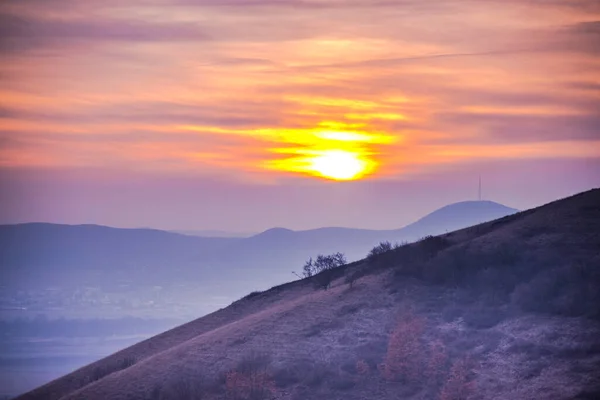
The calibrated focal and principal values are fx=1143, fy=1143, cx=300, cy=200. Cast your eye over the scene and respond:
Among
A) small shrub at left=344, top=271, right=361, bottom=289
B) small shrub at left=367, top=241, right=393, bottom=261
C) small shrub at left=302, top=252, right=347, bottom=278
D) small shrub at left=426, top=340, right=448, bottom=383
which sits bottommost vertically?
small shrub at left=426, top=340, right=448, bottom=383

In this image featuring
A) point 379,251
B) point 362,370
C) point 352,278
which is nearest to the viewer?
point 362,370

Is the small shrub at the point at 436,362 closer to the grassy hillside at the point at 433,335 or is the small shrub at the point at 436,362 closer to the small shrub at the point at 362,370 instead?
the grassy hillside at the point at 433,335

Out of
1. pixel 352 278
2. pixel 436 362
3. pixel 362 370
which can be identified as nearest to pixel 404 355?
pixel 436 362

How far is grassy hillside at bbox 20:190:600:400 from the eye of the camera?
48.9m

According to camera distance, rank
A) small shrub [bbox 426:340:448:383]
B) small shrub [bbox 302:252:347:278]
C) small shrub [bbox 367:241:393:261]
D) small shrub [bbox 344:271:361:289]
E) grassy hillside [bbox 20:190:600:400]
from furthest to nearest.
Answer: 1. small shrub [bbox 302:252:347:278]
2. small shrub [bbox 367:241:393:261]
3. small shrub [bbox 344:271:361:289]
4. small shrub [bbox 426:340:448:383]
5. grassy hillside [bbox 20:190:600:400]

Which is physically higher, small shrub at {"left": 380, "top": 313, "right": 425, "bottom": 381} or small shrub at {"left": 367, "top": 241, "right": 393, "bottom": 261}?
small shrub at {"left": 367, "top": 241, "right": 393, "bottom": 261}

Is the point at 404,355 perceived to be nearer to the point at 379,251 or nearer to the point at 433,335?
the point at 433,335

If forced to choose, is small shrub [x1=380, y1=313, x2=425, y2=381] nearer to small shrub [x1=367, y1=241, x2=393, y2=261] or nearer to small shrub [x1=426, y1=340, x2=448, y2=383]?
small shrub [x1=426, y1=340, x2=448, y2=383]

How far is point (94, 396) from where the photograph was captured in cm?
5612

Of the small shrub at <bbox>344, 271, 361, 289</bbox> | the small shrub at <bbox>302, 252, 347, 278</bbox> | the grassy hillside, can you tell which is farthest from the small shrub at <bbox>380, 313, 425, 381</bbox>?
the small shrub at <bbox>302, 252, 347, 278</bbox>

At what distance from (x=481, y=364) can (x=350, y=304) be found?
34.4 ft

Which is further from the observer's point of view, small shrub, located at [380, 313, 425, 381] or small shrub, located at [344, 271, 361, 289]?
small shrub, located at [344, 271, 361, 289]

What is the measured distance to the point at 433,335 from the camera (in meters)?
53.5

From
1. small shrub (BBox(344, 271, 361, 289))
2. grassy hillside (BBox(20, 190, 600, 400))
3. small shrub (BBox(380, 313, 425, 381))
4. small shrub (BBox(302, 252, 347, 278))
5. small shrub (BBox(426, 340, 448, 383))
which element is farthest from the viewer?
small shrub (BBox(302, 252, 347, 278))
